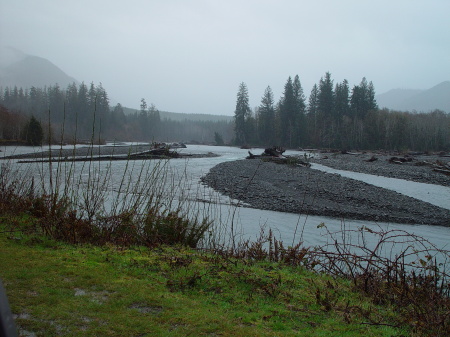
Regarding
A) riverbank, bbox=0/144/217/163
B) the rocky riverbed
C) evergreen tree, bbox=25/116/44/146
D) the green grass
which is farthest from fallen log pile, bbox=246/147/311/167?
the green grass

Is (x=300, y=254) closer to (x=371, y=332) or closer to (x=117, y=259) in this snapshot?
(x=371, y=332)

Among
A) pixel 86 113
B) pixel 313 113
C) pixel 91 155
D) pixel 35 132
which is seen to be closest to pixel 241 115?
pixel 313 113

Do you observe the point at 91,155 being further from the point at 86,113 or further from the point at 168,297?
the point at 86,113

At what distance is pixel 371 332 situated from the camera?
3230 mm

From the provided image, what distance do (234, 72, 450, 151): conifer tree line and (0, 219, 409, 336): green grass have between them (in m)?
69.4

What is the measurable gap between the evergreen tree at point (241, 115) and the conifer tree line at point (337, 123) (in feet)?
0.90

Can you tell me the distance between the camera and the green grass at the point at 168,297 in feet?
9.70

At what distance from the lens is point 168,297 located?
3607mm

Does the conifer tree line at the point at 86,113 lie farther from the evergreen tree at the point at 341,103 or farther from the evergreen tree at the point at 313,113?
the evergreen tree at the point at 341,103

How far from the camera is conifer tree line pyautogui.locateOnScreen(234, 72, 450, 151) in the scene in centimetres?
6969

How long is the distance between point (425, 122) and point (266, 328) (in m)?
85.8

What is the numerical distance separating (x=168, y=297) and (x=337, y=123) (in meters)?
77.3

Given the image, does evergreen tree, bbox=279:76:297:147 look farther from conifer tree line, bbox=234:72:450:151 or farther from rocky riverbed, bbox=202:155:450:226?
rocky riverbed, bbox=202:155:450:226

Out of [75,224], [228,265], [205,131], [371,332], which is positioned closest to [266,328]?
[371,332]
